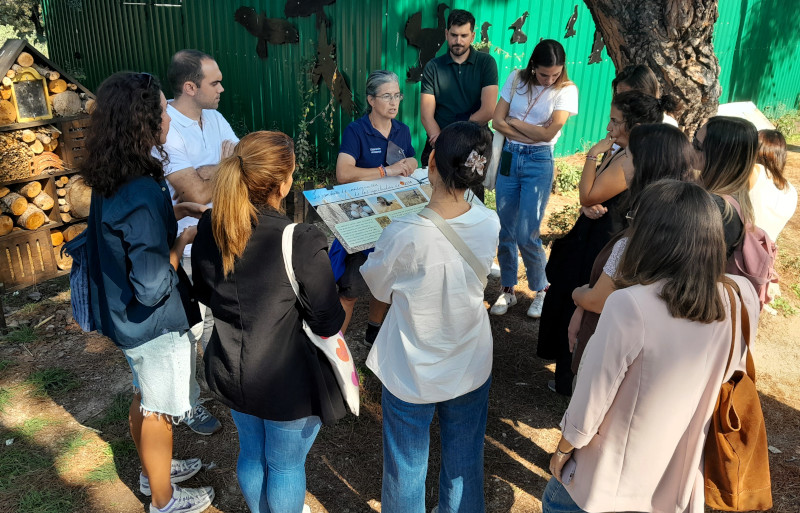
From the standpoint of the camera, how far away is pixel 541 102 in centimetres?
468

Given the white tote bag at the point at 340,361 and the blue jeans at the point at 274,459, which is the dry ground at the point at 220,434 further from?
the white tote bag at the point at 340,361

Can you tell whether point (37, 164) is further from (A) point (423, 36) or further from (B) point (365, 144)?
(A) point (423, 36)

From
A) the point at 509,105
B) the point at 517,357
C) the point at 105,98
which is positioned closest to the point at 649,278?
the point at 105,98

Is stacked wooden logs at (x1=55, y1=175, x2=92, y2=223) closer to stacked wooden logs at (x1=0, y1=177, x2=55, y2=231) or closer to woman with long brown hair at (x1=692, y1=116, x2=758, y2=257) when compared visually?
stacked wooden logs at (x1=0, y1=177, x2=55, y2=231)

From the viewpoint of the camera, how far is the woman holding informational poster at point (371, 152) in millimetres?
3916

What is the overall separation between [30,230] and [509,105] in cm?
427

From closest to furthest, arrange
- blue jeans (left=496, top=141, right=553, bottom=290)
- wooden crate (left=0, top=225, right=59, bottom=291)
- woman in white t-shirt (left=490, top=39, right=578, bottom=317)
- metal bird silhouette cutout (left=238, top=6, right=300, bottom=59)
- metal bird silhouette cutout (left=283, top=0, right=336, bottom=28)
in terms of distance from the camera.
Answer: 1. woman in white t-shirt (left=490, top=39, right=578, bottom=317)
2. blue jeans (left=496, top=141, right=553, bottom=290)
3. wooden crate (left=0, top=225, right=59, bottom=291)
4. metal bird silhouette cutout (left=283, top=0, right=336, bottom=28)
5. metal bird silhouette cutout (left=238, top=6, right=300, bottom=59)

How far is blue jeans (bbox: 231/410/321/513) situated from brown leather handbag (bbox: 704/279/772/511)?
1466 mm

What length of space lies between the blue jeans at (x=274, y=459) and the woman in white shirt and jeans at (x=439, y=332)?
36cm

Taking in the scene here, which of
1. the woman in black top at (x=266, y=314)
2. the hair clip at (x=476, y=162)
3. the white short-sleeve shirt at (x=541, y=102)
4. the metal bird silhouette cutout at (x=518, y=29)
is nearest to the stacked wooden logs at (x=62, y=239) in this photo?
the woman in black top at (x=266, y=314)

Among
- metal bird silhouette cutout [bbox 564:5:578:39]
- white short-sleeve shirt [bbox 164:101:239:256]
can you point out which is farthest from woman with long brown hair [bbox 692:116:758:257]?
metal bird silhouette cutout [bbox 564:5:578:39]

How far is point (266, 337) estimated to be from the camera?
7.67 ft

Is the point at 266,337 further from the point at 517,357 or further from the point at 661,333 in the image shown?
the point at 517,357

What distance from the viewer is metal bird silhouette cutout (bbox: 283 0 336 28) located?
24.4 ft
